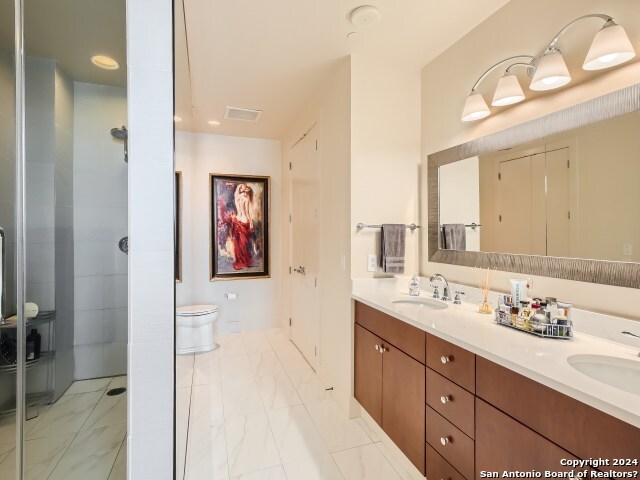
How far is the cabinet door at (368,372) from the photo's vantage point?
1984 mm

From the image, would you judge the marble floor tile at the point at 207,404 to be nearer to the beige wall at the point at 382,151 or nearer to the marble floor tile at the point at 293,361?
the marble floor tile at the point at 293,361

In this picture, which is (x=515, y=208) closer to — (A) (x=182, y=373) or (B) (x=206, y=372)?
(A) (x=182, y=373)

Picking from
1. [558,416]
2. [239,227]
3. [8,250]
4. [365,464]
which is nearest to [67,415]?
[8,250]

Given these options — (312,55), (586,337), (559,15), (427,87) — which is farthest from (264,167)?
(586,337)

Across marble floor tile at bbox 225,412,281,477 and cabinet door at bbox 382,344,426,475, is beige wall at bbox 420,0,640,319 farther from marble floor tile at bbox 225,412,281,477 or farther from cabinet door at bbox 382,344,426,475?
marble floor tile at bbox 225,412,281,477

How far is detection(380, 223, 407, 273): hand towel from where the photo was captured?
89.0 inches

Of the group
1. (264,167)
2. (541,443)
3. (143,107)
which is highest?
(264,167)

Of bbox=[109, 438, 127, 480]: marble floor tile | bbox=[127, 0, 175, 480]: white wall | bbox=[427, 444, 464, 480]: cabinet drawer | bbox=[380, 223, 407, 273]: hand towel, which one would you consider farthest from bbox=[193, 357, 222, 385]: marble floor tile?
bbox=[427, 444, 464, 480]: cabinet drawer

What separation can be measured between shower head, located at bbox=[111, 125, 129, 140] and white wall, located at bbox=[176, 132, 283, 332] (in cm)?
248

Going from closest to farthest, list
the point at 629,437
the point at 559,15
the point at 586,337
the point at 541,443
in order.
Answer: the point at 629,437
the point at 541,443
the point at 586,337
the point at 559,15

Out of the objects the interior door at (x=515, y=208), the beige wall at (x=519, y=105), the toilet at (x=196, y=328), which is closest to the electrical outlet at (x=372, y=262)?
the beige wall at (x=519, y=105)

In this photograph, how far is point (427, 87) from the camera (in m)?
2.40

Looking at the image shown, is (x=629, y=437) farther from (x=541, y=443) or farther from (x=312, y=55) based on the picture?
(x=312, y=55)

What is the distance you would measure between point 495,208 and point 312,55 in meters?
1.59
